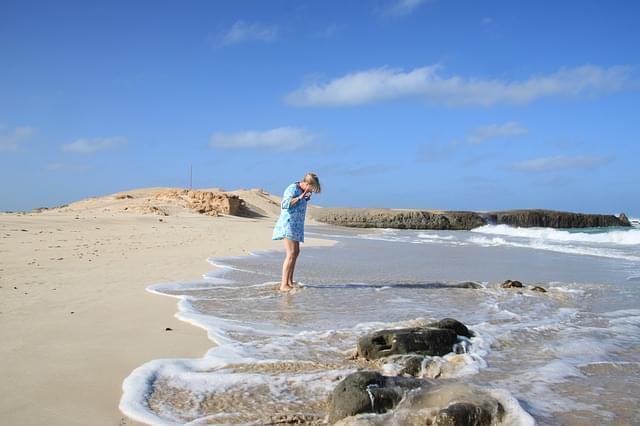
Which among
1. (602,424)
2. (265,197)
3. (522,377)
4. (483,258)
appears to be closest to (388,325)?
(522,377)

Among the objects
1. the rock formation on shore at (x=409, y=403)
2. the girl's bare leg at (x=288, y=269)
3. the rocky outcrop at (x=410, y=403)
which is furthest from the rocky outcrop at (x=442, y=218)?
the rocky outcrop at (x=410, y=403)

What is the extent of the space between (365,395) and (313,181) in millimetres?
5062

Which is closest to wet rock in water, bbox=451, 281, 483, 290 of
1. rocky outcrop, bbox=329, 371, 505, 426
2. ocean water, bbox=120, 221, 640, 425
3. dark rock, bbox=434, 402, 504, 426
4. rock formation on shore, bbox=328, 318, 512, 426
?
ocean water, bbox=120, 221, 640, 425

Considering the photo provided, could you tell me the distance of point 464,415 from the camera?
290 cm

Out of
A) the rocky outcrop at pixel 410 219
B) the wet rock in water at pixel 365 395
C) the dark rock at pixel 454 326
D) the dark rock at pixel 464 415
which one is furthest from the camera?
the rocky outcrop at pixel 410 219

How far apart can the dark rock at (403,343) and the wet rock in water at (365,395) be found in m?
0.83

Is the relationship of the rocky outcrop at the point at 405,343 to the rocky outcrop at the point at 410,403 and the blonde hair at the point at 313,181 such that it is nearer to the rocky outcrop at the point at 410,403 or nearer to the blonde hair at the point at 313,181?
the rocky outcrop at the point at 410,403

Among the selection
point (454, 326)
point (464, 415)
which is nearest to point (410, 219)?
point (454, 326)

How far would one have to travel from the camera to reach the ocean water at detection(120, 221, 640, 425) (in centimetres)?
330

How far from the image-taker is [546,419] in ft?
10.5

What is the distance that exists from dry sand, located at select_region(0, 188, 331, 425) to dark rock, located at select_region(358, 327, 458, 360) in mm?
1320

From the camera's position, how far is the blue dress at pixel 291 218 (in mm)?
7891

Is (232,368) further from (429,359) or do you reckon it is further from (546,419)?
(546,419)

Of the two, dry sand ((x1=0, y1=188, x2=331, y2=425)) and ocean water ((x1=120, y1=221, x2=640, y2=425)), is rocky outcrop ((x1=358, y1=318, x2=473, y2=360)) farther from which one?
dry sand ((x1=0, y1=188, x2=331, y2=425))
